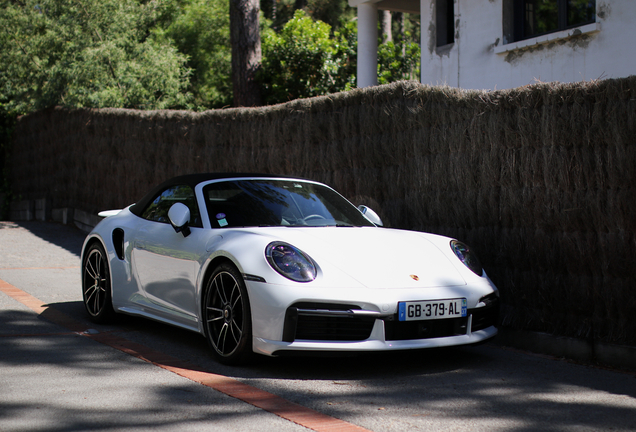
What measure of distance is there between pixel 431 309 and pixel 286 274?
3.07ft

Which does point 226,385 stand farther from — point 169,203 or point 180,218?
point 169,203

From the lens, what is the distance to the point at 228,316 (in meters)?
4.67

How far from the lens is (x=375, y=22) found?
1468 cm

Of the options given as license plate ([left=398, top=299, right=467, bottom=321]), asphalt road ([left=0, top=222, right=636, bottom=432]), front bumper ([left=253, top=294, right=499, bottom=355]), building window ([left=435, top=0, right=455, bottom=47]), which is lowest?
asphalt road ([left=0, top=222, right=636, bottom=432])

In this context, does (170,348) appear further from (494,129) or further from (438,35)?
(438,35)

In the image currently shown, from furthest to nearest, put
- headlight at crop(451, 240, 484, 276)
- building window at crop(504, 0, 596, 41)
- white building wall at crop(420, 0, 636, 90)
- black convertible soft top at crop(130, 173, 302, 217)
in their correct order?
building window at crop(504, 0, 596, 41)
white building wall at crop(420, 0, 636, 90)
black convertible soft top at crop(130, 173, 302, 217)
headlight at crop(451, 240, 484, 276)

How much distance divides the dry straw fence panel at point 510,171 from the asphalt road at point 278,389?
59cm

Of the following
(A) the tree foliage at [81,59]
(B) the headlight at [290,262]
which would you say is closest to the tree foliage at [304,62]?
(A) the tree foliage at [81,59]

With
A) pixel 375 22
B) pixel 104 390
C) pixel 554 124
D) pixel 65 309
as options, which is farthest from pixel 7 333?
pixel 375 22

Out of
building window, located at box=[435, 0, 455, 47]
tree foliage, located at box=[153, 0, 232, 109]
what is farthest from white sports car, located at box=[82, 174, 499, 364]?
tree foliage, located at box=[153, 0, 232, 109]

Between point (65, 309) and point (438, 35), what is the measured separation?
27.4 feet

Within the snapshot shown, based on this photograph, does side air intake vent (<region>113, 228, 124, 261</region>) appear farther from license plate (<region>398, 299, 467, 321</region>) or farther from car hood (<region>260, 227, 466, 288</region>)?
license plate (<region>398, 299, 467, 321</region>)

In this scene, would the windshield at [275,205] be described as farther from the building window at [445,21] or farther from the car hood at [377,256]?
the building window at [445,21]

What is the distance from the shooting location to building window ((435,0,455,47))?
12547 mm
